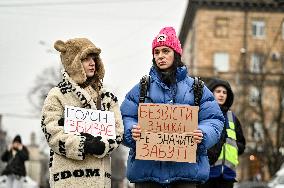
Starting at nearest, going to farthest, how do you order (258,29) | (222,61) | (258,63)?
(258,63)
(222,61)
(258,29)

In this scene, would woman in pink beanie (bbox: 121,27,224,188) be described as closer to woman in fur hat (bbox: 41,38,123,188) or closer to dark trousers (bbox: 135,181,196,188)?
dark trousers (bbox: 135,181,196,188)

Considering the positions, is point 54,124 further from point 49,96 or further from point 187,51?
point 187,51

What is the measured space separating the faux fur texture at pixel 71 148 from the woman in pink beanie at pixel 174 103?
0.21 metres

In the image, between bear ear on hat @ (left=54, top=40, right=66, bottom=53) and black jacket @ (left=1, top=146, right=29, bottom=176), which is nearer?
bear ear on hat @ (left=54, top=40, right=66, bottom=53)

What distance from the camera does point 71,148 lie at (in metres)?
6.04

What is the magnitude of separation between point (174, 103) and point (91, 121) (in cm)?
72

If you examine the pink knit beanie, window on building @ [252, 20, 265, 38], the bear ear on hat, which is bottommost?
the bear ear on hat

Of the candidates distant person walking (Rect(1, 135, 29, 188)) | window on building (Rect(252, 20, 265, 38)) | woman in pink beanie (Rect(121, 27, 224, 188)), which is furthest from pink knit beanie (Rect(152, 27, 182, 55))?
window on building (Rect(252, 20, 265, 38))

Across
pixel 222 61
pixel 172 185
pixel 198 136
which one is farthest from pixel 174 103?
pixel 222 61

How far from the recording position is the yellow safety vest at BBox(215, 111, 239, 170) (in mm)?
8672

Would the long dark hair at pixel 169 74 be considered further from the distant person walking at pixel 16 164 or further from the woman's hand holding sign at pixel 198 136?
the distant person walking at pixel 16 164

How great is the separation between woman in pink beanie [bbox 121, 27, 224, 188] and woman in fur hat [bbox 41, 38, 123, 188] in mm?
168

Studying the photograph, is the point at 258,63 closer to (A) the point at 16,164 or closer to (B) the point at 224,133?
(A) the point at 16,164

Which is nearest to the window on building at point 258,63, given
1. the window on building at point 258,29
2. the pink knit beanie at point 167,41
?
the window on building at point 258,29
